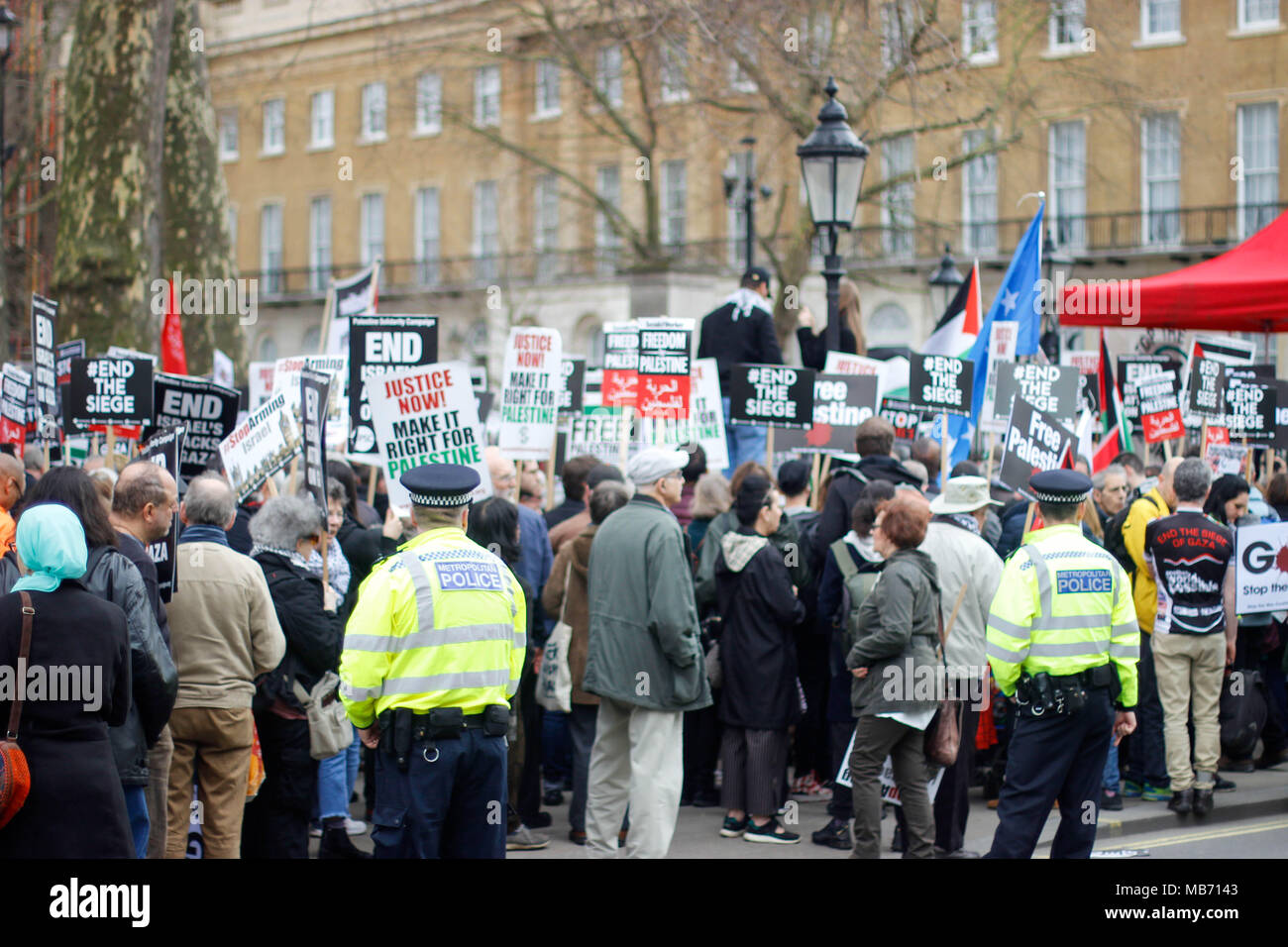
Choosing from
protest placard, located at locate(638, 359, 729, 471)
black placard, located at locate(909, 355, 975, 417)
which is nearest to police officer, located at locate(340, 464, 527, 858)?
black placard, located at locate(909, 355, 975, 417)

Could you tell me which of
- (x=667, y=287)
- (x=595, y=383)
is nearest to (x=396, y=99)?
(x=667, y=287)

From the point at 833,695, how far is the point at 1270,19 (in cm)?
2876

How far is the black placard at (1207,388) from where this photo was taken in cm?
1115

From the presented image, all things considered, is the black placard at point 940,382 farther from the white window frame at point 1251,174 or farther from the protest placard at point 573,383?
the white window frame at point 1251,174

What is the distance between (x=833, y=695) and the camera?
8633 mm

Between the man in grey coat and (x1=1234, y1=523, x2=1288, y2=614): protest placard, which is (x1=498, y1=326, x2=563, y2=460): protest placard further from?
(x1=1234, y1=523, x2=1288, y2=614): protest placard

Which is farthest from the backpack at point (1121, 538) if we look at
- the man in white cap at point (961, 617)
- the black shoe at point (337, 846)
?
the black shoe at point (337, 846)

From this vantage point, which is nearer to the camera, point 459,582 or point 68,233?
point 459,582

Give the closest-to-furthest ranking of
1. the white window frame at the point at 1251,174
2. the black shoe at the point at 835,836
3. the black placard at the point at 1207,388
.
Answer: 1. the black shoe at the point at 835,836
2. the black placard at the point at 1207,388
3. the white window frame at the point at 1251,174

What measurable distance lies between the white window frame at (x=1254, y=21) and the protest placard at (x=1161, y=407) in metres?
23.8

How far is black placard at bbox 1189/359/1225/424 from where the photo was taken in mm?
11148

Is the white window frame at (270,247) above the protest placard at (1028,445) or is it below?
above
